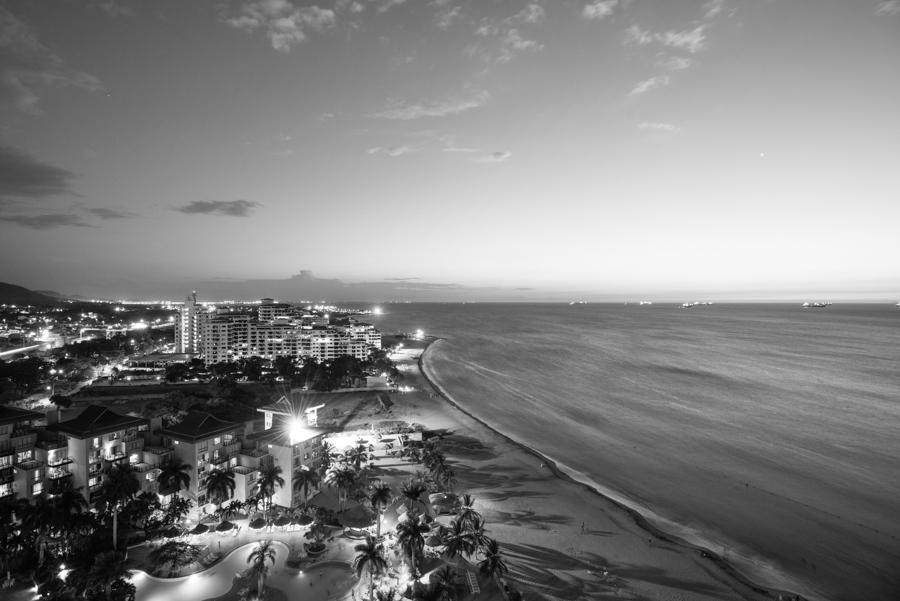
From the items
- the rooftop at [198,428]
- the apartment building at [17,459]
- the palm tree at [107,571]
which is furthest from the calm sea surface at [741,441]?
the apartment building at [17,459]

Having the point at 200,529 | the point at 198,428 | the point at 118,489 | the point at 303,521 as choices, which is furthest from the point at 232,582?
the point at 198,428

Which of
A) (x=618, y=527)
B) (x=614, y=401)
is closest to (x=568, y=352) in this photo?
(x=614, y=401)

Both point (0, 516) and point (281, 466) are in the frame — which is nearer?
point (0, 516)

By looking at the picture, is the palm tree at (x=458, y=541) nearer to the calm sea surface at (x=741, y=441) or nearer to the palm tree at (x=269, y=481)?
the palm tree at (x=269, y=481)

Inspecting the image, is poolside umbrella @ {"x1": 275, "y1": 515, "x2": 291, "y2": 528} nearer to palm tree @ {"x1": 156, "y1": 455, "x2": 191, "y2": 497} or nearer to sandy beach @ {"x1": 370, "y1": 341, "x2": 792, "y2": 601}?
palm tree @ {"x1": 156, "y1": 455, "x2": 191, "y2": 497}

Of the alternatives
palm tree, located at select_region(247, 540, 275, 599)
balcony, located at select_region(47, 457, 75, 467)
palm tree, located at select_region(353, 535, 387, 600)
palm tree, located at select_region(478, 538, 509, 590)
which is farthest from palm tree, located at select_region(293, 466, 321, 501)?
balcony, located at select_region(47, 457, 75, 467)

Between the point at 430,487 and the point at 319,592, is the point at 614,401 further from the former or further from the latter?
the point at 319,592
